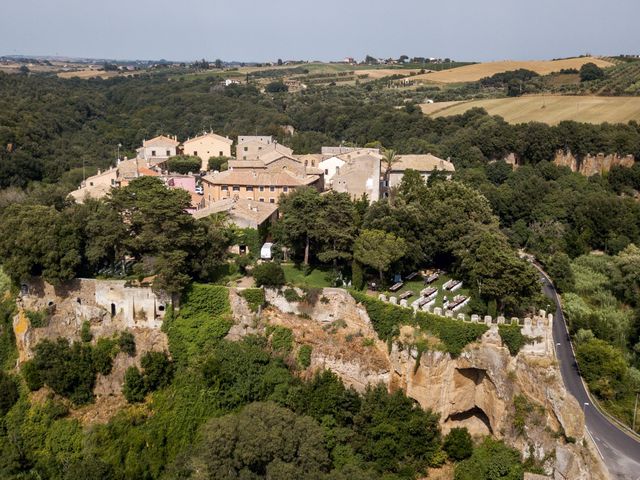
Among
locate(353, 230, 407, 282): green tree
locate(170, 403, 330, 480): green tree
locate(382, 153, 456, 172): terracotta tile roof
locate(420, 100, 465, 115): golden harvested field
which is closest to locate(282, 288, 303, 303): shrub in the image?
locate(353, 230, 407, 282): green tree

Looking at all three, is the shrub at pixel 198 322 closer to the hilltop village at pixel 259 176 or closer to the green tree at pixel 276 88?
the hilltop village at pixel 259 176

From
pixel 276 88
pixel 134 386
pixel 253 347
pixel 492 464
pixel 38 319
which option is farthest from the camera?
pixel 276 88

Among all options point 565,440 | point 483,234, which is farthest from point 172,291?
point 565,440

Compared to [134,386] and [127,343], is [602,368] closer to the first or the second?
[134,386]

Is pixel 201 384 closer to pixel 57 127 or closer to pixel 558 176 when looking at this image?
pixel 558 176

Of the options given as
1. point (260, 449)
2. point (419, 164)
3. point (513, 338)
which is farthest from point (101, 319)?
point (419, 164)
